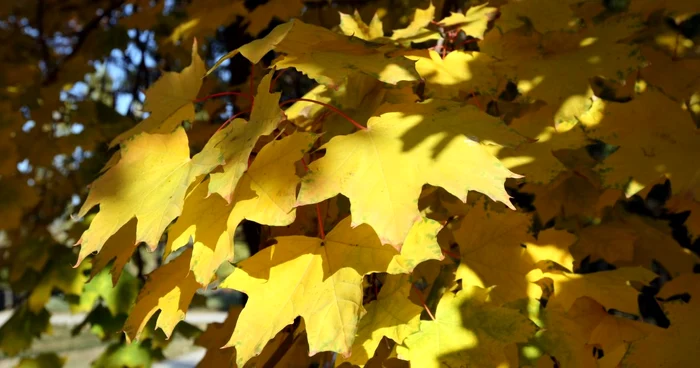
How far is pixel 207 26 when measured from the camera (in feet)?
6.69

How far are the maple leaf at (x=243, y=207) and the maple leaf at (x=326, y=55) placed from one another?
128 mm

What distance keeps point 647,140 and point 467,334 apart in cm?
57

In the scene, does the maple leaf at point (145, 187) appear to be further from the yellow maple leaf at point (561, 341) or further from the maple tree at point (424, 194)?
the yellow maple leaf at point (561, 341)

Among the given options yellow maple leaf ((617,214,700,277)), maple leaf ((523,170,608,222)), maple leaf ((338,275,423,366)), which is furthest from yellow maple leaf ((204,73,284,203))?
yellow maple leaf ((617,214,700,277))

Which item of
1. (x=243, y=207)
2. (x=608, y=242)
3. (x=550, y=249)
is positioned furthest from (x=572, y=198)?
(x=243, y=207)

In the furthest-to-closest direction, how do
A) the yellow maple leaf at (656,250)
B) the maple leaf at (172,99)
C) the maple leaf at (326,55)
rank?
the yellow maple leaf at (656,250) < the maple leaf at (172,99) < the maple leaf at (326,55)

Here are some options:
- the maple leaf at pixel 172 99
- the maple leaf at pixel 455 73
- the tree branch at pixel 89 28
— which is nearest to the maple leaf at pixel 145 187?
the maple leaf at pixel 172 99

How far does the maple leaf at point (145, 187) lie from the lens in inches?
36.9

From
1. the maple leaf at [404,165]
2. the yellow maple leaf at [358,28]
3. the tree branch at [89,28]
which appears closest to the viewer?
the maple leaf at [404,165]

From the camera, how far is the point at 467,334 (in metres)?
1.01

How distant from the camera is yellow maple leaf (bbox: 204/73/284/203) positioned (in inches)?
35.4

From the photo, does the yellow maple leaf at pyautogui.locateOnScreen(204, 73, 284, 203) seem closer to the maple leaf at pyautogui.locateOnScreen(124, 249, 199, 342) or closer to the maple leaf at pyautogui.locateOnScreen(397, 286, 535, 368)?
the maple leaf at pyautogui.locateOnScreen(124, 249, 199, 342)

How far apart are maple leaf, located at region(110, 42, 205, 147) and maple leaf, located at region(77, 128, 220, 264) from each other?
4.3 inches

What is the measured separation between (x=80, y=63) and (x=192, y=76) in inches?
81.1
